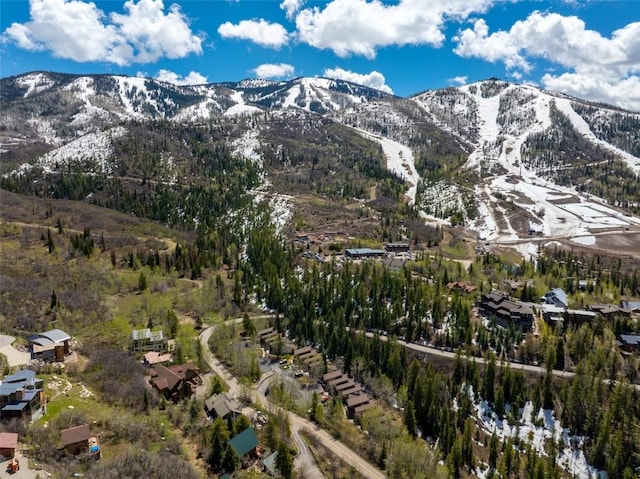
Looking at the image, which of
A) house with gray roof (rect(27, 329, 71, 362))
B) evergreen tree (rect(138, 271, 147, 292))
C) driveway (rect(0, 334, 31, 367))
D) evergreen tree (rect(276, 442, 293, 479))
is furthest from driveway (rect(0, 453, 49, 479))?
evergreen tree (rect(138, 271, 147, 292))

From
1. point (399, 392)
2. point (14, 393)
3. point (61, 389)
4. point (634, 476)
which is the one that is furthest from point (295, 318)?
point (634, 476)

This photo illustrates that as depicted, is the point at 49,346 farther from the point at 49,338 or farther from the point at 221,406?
the point at 221,406

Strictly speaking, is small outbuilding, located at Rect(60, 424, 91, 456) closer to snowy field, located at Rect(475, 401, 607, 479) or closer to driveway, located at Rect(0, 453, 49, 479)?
driveway, located at Rect(0, 453, 49, 479)

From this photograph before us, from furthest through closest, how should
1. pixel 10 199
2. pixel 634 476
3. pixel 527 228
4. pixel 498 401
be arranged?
pixel 527 228
pixel 10 199
pixel 498 401
pixel 634 476

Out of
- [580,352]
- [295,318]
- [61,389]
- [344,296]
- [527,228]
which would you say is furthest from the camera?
[527,228]

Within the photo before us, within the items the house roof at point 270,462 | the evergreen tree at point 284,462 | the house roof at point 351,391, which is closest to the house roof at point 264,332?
the house roof at point 351,391

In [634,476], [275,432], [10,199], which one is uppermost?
[10,199]

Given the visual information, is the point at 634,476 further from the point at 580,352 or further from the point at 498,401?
the point at 580,352

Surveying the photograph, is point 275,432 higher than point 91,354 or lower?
lower
